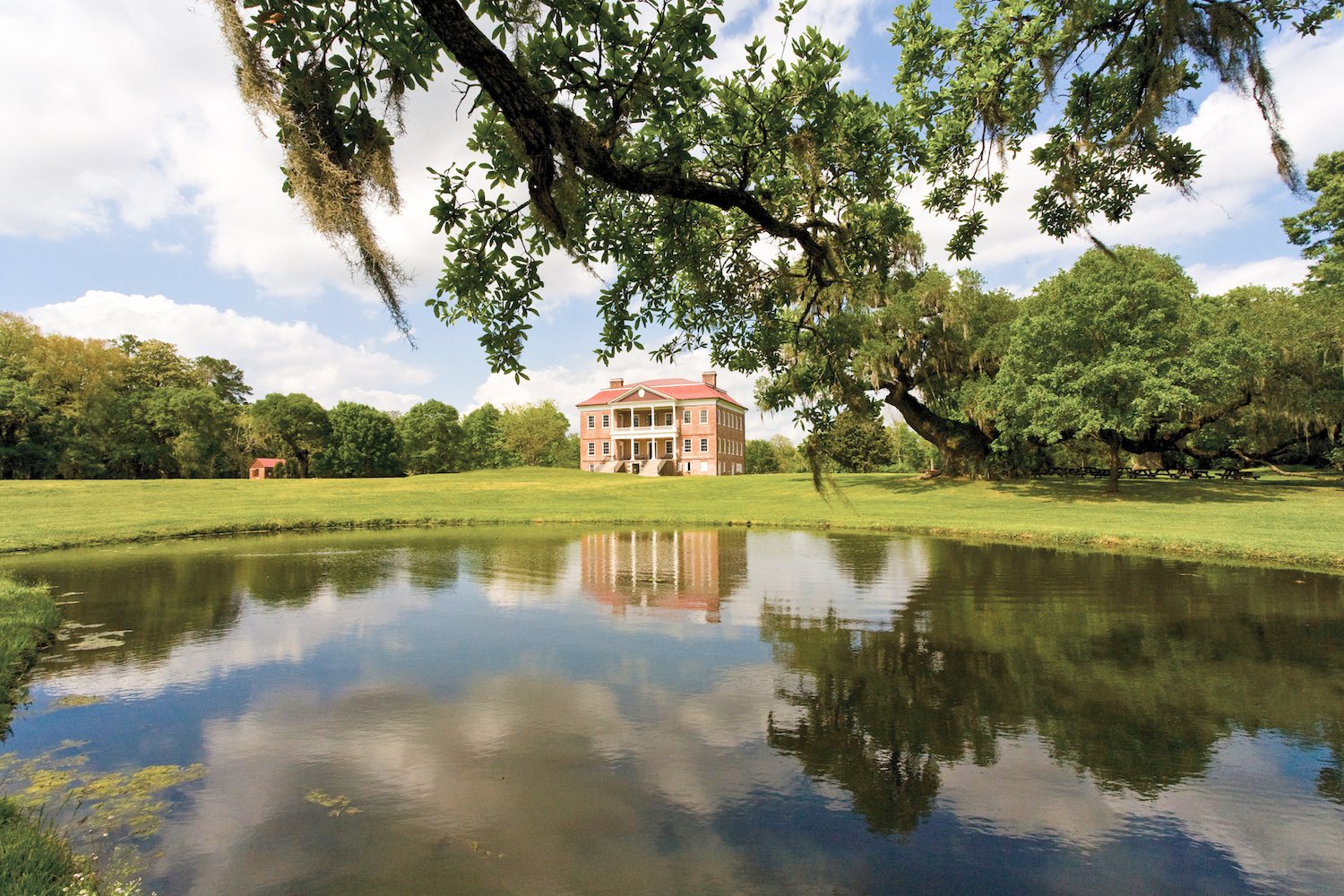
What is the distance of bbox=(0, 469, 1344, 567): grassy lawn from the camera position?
63.2 ft

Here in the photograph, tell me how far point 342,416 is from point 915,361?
61.5 meters

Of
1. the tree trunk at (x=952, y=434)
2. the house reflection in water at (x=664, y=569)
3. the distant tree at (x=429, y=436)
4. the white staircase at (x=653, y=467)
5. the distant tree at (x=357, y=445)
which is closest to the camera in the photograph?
the house reflection in water at (x=664, y=569)

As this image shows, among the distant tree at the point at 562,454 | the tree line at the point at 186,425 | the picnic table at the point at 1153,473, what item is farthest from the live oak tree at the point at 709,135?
the distant tree at the point at 562,454

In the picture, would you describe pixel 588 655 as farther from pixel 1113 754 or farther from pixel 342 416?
pixel 342 416

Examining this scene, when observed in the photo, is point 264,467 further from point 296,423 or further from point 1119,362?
point 1119,362

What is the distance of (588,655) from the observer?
27.1 ft

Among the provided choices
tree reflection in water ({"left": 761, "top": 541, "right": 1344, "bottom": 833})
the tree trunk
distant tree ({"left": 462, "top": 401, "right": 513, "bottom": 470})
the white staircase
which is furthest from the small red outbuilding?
tree reflection in water ({"left": 761, "top": 541, "right": 1344, "bottom": 833})

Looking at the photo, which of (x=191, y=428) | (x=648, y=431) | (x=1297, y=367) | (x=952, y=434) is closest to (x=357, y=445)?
(x=191, y=428)

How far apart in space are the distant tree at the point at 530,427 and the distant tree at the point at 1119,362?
215ft

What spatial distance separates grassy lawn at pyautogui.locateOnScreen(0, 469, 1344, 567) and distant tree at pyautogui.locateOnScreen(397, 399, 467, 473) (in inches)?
1327

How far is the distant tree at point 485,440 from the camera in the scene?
85.3m

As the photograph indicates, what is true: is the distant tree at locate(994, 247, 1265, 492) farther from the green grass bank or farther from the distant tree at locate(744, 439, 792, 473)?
the distant tree at locate(744, 439, 792, 473)

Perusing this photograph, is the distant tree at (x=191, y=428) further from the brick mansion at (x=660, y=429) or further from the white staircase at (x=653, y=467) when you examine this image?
the white staircase at (x=653, y=467)

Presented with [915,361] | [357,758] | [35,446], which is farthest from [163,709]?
[35,446]
